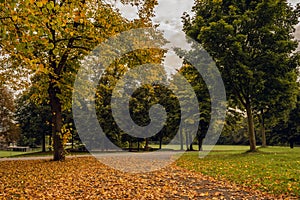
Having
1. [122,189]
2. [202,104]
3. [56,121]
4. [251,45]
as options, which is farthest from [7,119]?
[122,189]

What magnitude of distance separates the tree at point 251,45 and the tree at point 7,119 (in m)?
29.7

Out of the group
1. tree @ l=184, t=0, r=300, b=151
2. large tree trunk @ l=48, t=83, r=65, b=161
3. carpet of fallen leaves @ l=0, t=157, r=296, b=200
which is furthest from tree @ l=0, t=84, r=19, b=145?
carpet of fallen leaves @ l=0, t=157, r=296, b=200

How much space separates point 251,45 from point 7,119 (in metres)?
33.5

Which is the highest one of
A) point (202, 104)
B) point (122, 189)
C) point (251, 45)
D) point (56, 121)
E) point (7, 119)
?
point (251, 45)

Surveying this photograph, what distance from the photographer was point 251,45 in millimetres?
21266

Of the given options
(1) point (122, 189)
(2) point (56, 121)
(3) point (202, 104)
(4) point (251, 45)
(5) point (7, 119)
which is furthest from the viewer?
(5) point (7, 119)

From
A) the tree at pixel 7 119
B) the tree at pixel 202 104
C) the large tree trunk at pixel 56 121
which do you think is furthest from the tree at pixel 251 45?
the tree at pixel 7 119

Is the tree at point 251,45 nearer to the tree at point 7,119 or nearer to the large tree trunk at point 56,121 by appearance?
the large tree trunk at point 56,121

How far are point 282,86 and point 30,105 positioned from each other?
110 ft

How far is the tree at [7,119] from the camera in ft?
127

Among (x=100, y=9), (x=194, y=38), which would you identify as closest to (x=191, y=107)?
(x=194, y=38)

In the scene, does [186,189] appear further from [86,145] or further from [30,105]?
[30,105]

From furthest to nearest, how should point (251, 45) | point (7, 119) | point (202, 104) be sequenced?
1. point (7, 119)
2. point (202, 104)
3. point (251, 45)

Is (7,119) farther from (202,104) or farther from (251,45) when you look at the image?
(251,45)
